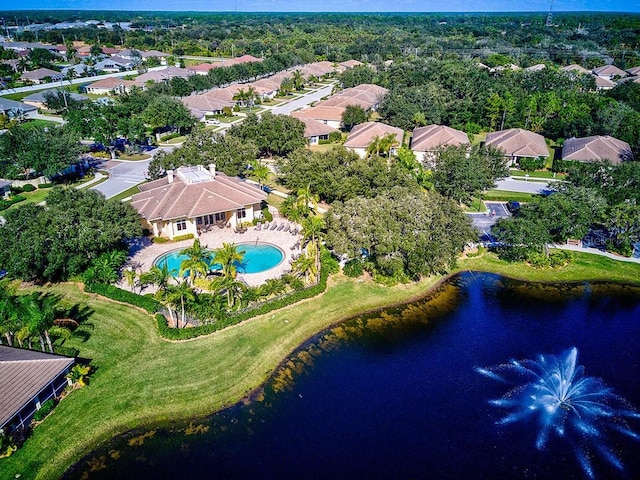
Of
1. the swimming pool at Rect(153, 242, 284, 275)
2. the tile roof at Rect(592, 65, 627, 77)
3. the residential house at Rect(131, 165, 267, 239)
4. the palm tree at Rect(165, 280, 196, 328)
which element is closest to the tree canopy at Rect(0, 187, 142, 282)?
the swimming pool at Rect(153, 242, 284, 275)

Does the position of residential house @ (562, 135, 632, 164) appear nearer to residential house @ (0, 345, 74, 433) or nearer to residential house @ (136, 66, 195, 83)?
residential house @ (0, 345, 74, 433)

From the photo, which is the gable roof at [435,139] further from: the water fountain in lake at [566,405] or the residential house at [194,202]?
the water fountain in lake at [566,405]

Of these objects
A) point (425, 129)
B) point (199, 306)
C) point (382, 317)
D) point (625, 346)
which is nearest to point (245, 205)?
point (199, 306)

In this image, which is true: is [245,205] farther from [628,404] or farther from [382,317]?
[628,404]

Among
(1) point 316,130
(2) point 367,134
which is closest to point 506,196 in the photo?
(2) point 367,134

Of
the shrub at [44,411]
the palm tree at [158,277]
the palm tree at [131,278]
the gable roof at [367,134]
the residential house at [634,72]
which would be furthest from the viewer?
the residential house at [634,72]

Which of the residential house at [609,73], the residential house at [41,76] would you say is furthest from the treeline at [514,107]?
the residential house at [41,76]

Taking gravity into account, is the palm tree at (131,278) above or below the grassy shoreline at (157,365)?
above
